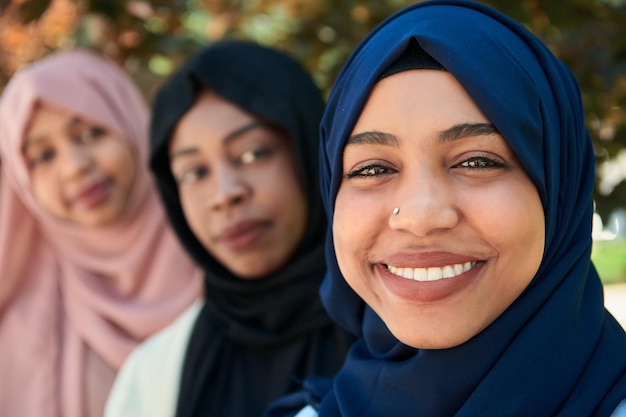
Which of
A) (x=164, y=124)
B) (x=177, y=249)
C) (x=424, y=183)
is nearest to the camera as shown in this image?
(x=424, y=183)

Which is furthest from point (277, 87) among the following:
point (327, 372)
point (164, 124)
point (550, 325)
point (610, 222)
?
point (550, 325)

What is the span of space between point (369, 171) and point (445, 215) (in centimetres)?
21

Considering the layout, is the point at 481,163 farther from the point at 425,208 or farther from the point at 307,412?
the point at 307,412

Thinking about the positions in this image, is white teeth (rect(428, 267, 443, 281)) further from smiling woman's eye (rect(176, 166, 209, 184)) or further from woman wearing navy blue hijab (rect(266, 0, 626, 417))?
smiling woman's eye (rect(176, 166, 209, 184))

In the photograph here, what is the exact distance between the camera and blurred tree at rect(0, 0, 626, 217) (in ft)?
9.41

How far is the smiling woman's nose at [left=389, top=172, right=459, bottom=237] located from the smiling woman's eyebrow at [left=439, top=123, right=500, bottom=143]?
0.08 metres

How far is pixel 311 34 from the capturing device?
354 centimetres

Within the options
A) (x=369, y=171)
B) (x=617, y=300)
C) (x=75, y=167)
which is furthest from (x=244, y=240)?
(x=617, y=300)

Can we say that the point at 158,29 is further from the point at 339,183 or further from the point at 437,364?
the point at 437,364

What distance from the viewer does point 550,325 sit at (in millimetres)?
1615

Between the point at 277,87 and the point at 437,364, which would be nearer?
the point at 437,364

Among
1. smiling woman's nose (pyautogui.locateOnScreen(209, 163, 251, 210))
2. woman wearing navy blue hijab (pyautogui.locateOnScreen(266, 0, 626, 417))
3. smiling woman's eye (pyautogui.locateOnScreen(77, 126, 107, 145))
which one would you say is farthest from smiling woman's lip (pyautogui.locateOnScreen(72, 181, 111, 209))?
woman wearing navy blue hijab (pyautogui.locateOnScreen(266, 0, 626, 417))

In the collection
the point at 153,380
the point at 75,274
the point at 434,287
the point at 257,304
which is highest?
the point at 434,287

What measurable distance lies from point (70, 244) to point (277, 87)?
1.13 m
